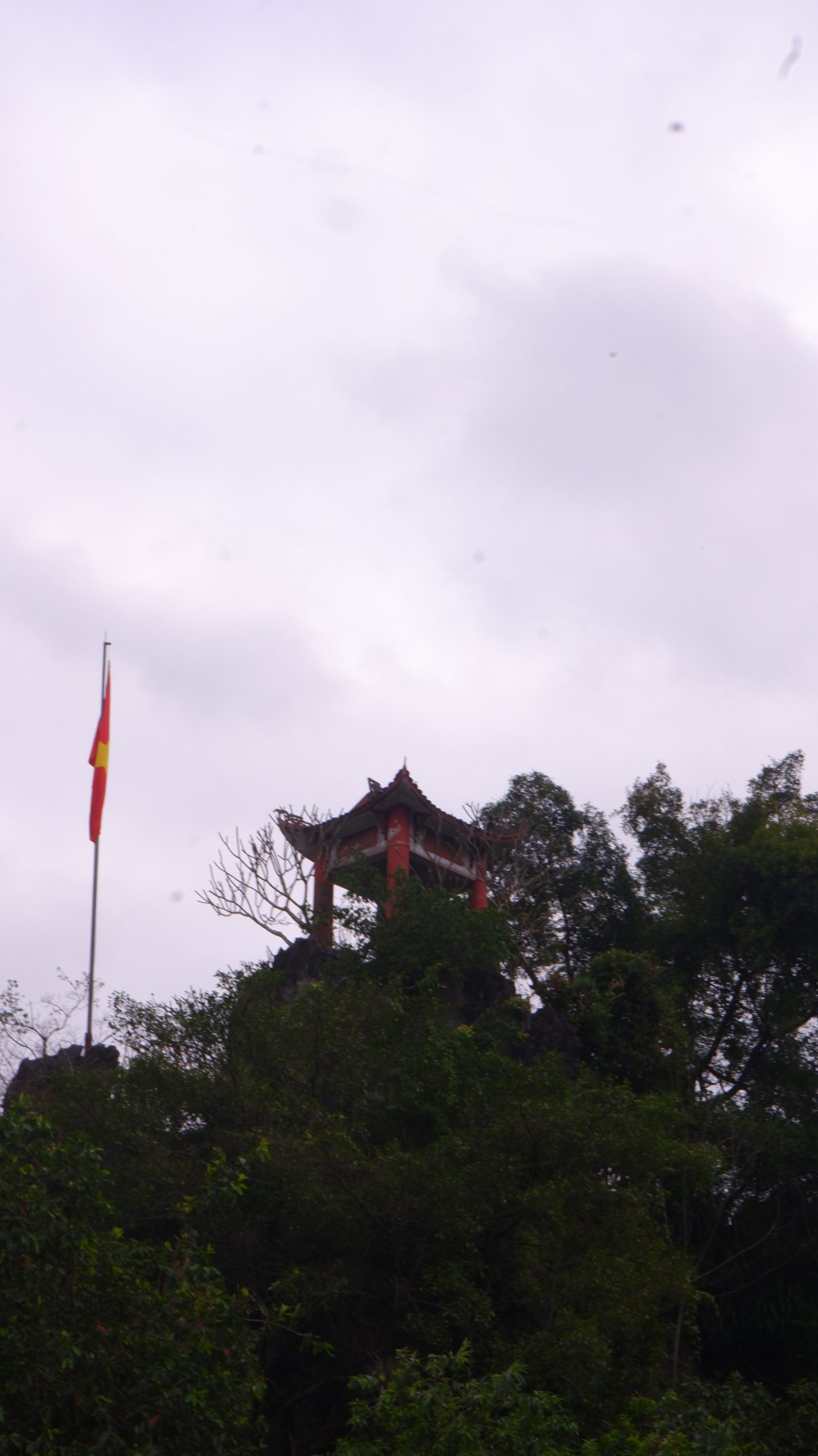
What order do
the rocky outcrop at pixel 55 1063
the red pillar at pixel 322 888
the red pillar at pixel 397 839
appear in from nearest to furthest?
the rocky outcrop at pixel 55 1063, the red pillar at pixel 397 839, the red pillar at pixel 322 888

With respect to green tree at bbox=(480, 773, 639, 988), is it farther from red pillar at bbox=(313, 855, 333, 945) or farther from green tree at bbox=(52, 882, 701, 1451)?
green tree at bbox=(52, 882, 701, 1451)

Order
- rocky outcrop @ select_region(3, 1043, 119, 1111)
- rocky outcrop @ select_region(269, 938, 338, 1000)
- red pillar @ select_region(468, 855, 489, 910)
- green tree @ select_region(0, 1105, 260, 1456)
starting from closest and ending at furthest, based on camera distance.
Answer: green tree @ select_region(0, 1105, 260, 1456), rocky outcrop @ select_region(3, 1043, 119, 1111), rocky outcrop @ select_region(269, 938, 338, 1000), red pillar @ select_region(468, 855, 489, 910)

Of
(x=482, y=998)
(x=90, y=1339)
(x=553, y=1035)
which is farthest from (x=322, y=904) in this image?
(x=90, y=1339)

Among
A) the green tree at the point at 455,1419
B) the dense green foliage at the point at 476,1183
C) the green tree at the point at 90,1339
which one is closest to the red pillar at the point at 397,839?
the dense green foliage at the point at 476,1183

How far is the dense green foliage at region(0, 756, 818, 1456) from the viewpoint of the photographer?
7988 millimetres

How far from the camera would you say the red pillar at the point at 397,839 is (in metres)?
20.5

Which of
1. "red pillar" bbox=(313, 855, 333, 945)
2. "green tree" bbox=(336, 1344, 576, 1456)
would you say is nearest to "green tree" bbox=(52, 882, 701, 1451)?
"green tree" bbox=(336, 1344, 576, 1456)

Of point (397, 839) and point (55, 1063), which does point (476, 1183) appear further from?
point (397, 839)

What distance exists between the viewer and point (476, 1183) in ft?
40.7

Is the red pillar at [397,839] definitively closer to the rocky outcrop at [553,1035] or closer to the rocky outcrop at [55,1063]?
the rocky outcrop at [553,1035]

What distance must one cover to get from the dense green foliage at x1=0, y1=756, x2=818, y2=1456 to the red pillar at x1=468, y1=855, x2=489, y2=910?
0.83 metres

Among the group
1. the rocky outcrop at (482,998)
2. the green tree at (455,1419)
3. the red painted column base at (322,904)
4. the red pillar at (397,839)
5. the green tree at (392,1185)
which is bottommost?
the green tree at (455,1419)

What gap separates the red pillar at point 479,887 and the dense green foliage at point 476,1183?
827 millimetres

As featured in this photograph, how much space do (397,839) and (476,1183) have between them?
862cm
